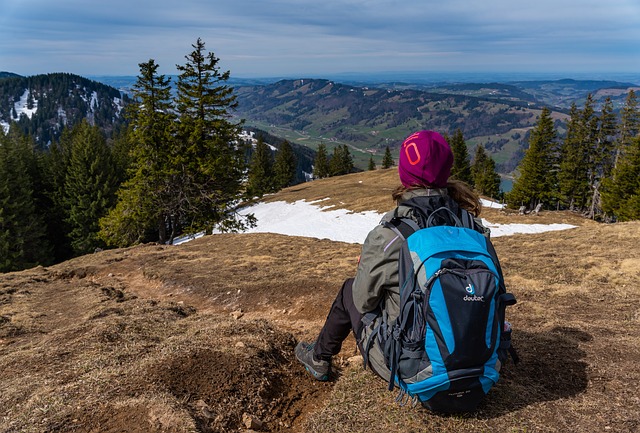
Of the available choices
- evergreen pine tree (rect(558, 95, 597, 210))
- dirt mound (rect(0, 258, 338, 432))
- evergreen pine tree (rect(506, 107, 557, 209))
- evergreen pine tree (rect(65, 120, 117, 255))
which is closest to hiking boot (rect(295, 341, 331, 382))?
dirt mound (rect(0, 258, 338, 432))

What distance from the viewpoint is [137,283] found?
12727 mm

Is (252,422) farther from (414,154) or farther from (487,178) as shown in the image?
(487,178)

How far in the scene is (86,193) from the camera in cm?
3781

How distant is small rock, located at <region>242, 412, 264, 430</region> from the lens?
413 centimetres

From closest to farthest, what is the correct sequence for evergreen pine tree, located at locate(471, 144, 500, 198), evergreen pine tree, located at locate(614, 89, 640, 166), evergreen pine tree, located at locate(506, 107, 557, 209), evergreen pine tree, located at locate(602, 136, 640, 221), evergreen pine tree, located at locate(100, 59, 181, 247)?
evergreen pine tree, located at locate(100, 59, 181, 247) < evergreen pine tree, located at locate(602, 136, 640, 221) < evergreen pine tree, located at locate(614, 89, 640, 166) < evergreen pine tree, located at locate(506, 107, 557, 209) < evergreen pine tree, located at locate(471, 144, 500, 198)

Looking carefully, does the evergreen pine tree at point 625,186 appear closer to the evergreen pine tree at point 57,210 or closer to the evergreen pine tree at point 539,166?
the evergreen pine tree at point 539,166

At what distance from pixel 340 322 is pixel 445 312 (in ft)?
5.09

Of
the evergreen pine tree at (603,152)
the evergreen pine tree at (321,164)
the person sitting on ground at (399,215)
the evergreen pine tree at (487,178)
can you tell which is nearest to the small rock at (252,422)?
the person sitting on ground at (399,215)

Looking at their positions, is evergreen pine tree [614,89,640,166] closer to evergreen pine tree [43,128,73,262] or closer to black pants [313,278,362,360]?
black pants [313,278,362,360]

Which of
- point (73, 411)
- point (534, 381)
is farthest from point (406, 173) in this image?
point (73, 411)

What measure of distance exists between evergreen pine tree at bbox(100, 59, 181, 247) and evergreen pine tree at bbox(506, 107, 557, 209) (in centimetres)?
3930

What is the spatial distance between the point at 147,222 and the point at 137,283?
10353 mm

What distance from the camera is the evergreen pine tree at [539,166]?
43.2 m

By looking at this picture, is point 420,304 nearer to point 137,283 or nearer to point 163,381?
point 163,381
